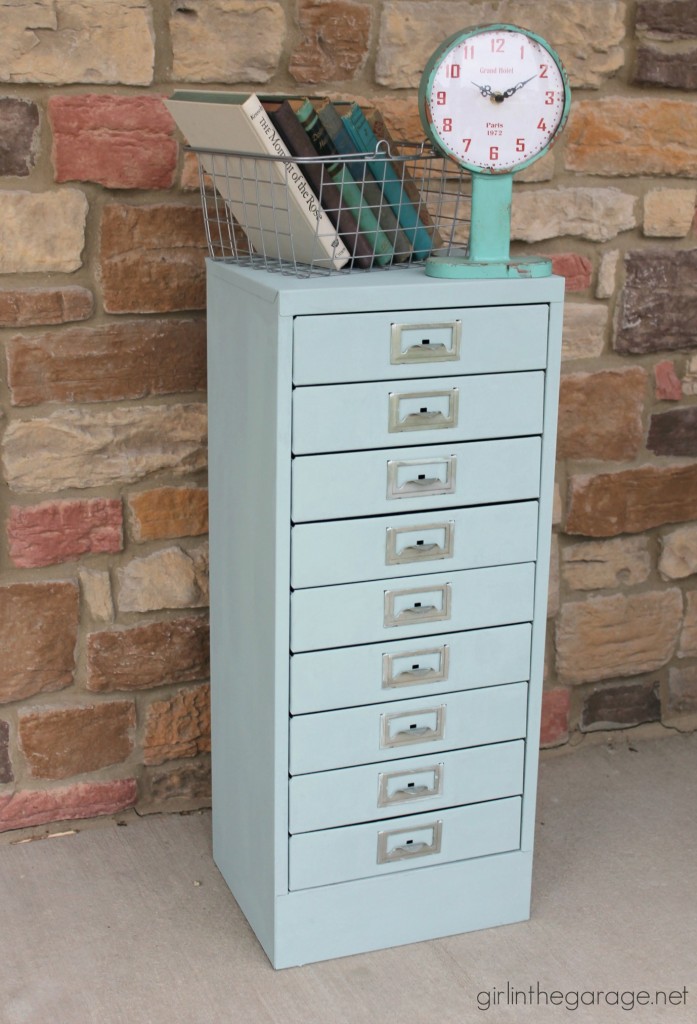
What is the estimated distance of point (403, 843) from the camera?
6.17 ft

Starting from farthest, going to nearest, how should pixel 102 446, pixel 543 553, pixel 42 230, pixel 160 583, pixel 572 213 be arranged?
pixel 572 213
pixel 160 583
pixel 102 446
pixel 42 230
pixel 543 553

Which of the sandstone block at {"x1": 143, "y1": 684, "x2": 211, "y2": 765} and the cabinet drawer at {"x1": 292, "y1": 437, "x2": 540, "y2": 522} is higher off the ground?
the cabinet drawer at {"x1": 292, "y1": 437, "x2": 540, "y2": 522}

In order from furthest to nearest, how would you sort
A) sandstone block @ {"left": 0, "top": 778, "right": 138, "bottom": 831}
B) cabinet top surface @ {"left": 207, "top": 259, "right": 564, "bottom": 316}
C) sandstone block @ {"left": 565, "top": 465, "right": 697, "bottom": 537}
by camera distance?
sandstone block @ {"left": 565, "top": 465, "right": 697, "bottom": 537} → sandstone block @ {"left": 0, "top": 778, "right": 138, "bottom": 831} → cabinet top surface @ {"left": 207, "top": 259, "right": 564, "bottom": 316}

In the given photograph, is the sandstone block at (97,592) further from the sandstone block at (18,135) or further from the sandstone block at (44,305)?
the sandstone block at (18,135)

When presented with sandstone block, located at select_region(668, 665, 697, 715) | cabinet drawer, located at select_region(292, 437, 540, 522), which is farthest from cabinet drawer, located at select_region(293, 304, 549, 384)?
sandstone block, located at select_region(668, 665, 697, 715)

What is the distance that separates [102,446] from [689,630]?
50.4 inches

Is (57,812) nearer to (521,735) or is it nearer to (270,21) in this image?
(521,735)

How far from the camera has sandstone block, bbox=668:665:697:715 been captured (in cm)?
262

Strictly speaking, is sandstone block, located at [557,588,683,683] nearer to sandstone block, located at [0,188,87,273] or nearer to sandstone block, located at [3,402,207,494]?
sandstone block, located at [3,402,207,494]

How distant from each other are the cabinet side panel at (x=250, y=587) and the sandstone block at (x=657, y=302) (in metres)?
0.87

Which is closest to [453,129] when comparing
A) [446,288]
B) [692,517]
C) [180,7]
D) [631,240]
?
[446,288]

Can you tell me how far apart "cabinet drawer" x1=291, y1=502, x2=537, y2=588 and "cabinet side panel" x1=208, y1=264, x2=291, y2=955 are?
4 cm

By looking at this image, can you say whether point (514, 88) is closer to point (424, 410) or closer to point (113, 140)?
point (424, 410)

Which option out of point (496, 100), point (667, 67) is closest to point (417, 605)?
point (496, 100)
